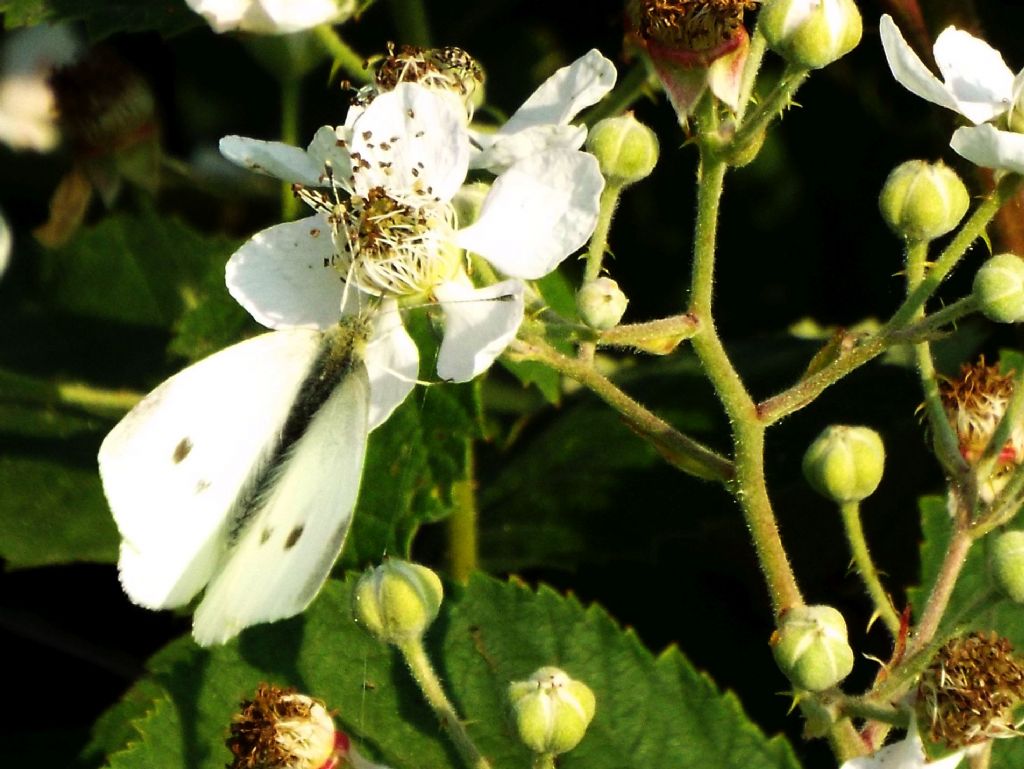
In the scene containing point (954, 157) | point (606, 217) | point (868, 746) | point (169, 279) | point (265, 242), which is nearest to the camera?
point (868, 746)

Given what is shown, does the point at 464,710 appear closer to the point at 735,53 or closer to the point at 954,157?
the point at 735,53

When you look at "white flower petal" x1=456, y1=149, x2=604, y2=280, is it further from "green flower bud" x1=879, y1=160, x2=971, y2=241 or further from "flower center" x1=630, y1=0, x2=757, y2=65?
"green flower bud" x1=879, y1=160, x2=971, y2=241

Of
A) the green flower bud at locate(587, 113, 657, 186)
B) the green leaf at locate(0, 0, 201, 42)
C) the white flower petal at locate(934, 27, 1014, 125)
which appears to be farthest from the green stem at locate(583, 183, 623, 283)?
the green leaf at locate(0, 0, 201, 42)

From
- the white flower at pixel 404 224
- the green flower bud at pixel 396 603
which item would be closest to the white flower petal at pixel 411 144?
the white flower at pixel 404 224

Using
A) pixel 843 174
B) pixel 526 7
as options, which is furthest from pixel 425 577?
pixel 526 7

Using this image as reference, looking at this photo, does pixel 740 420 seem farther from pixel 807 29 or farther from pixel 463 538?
pixel 463 538
